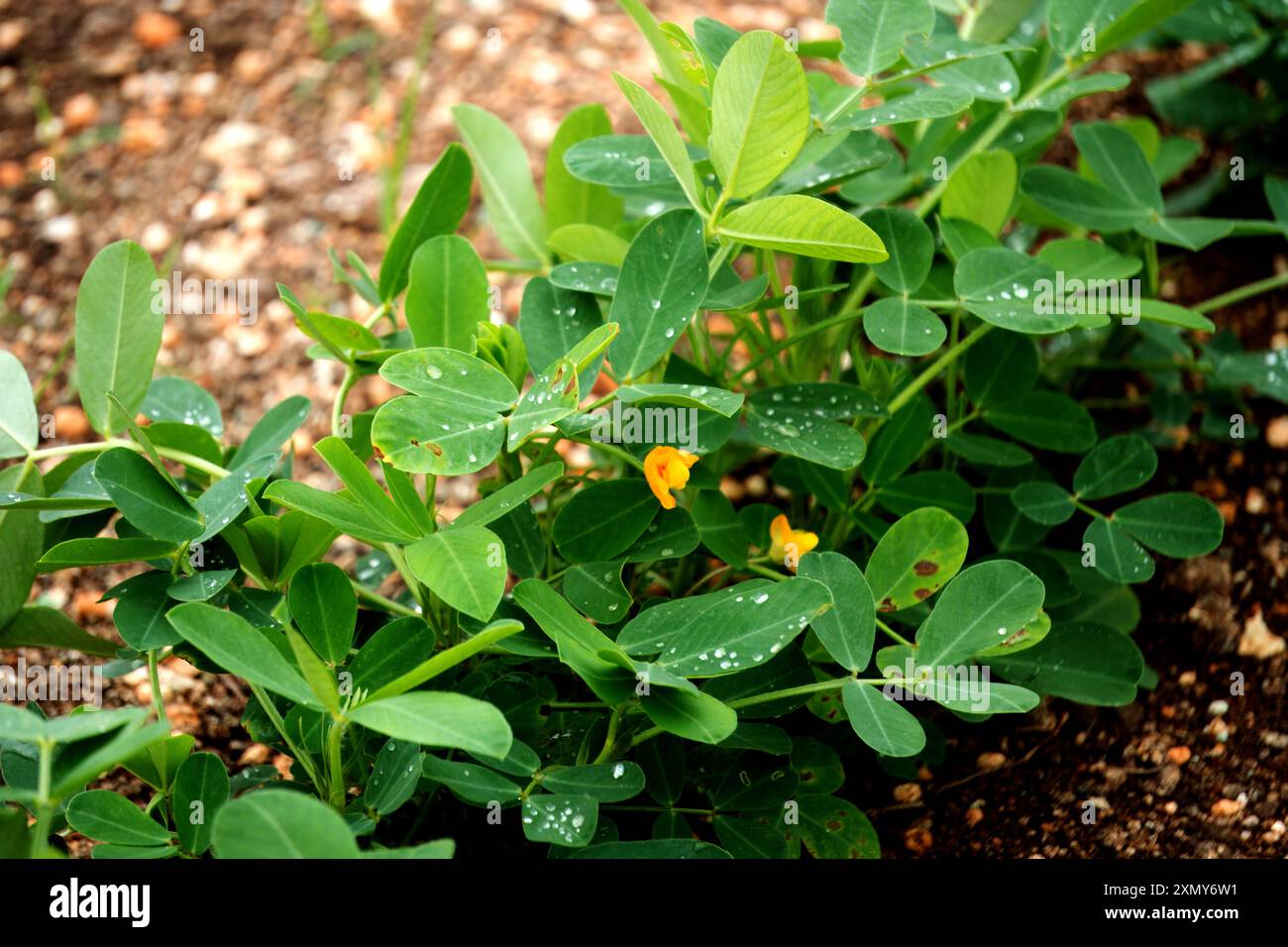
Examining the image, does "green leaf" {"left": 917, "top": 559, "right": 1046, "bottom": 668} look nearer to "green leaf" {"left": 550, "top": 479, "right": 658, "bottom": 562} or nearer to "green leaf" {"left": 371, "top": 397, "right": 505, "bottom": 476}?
"green leaf" {"left": 550, "top": 479, "right": 658, "bottom": 562}

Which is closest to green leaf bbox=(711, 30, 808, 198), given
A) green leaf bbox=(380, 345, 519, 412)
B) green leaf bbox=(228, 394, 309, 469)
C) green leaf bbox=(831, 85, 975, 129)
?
green leaf bbox=(831, 85, 975, 129)

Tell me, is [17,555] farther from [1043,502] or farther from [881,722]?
[1043,502]

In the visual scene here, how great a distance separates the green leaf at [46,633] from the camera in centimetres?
101

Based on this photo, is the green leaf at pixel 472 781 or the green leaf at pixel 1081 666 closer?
the green leaf at pixel 472 781

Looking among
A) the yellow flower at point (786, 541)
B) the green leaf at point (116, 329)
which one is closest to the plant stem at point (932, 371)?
the yellow flower at point (786, 541)

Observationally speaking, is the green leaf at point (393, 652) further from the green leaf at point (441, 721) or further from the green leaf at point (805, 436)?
the green leaf at point (805, 436)

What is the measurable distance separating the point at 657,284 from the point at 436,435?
23cm

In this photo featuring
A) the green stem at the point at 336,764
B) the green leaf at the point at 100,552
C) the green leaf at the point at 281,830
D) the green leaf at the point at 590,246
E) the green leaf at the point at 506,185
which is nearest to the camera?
the green leaf at the point at 281,830

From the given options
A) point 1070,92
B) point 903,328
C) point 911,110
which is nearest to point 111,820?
point 903,328

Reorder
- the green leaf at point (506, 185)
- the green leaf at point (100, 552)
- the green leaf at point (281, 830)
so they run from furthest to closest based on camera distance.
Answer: the green leaf at point (506, 185)
the green leaf at point (100, 552)
the green leaf at point (281, 830)

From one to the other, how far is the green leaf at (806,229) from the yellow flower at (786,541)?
28cm

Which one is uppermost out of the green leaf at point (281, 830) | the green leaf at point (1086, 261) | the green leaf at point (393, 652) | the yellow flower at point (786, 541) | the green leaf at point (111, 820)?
the green leaf at point (1086, 261)

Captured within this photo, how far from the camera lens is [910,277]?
1.11 m
